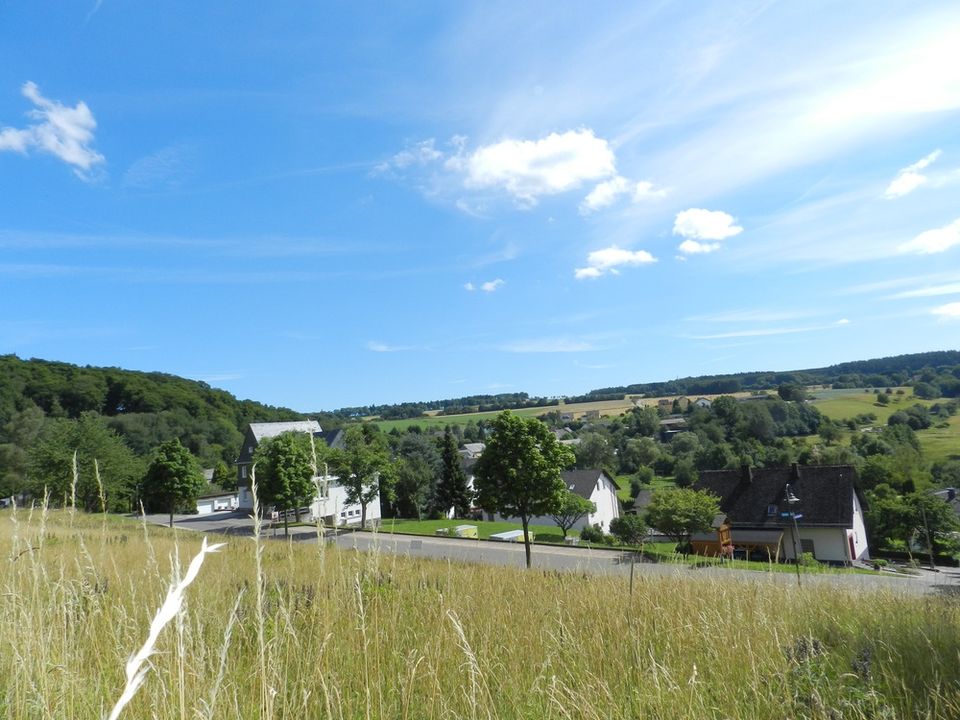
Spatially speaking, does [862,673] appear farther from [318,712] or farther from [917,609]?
[318,712]

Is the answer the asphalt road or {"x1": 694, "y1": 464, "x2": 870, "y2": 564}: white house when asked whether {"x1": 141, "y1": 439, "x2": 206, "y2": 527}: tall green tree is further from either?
{"x1": 694, "y1": 464, "x2": 870, "y2": 564}: white house

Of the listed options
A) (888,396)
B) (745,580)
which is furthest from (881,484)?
(888,396)

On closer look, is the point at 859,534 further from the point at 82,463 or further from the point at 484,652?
the point at 82,463

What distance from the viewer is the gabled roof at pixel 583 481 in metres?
56.2

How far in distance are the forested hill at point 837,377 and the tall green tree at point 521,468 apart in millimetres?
153556

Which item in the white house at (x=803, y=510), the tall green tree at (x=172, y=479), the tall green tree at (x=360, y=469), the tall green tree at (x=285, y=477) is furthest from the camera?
the white house at (x=803, y=510)

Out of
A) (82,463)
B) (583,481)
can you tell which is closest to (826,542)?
(583,481)

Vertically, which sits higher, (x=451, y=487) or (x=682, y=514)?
(x=682, y=514)

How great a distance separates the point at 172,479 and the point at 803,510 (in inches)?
1709

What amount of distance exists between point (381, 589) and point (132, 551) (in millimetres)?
4868

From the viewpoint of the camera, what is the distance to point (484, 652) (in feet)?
10.2

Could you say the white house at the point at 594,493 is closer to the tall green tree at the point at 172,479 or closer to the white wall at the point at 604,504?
the white wall at the point at 604,504

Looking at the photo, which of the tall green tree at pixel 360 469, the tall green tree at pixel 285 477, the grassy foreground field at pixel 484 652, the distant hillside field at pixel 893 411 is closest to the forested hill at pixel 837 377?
the distant hillside field at pixel 893 411

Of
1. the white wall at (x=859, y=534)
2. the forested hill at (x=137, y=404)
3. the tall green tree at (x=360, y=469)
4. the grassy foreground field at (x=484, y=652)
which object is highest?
the forested hill at (x=137, y=404)
